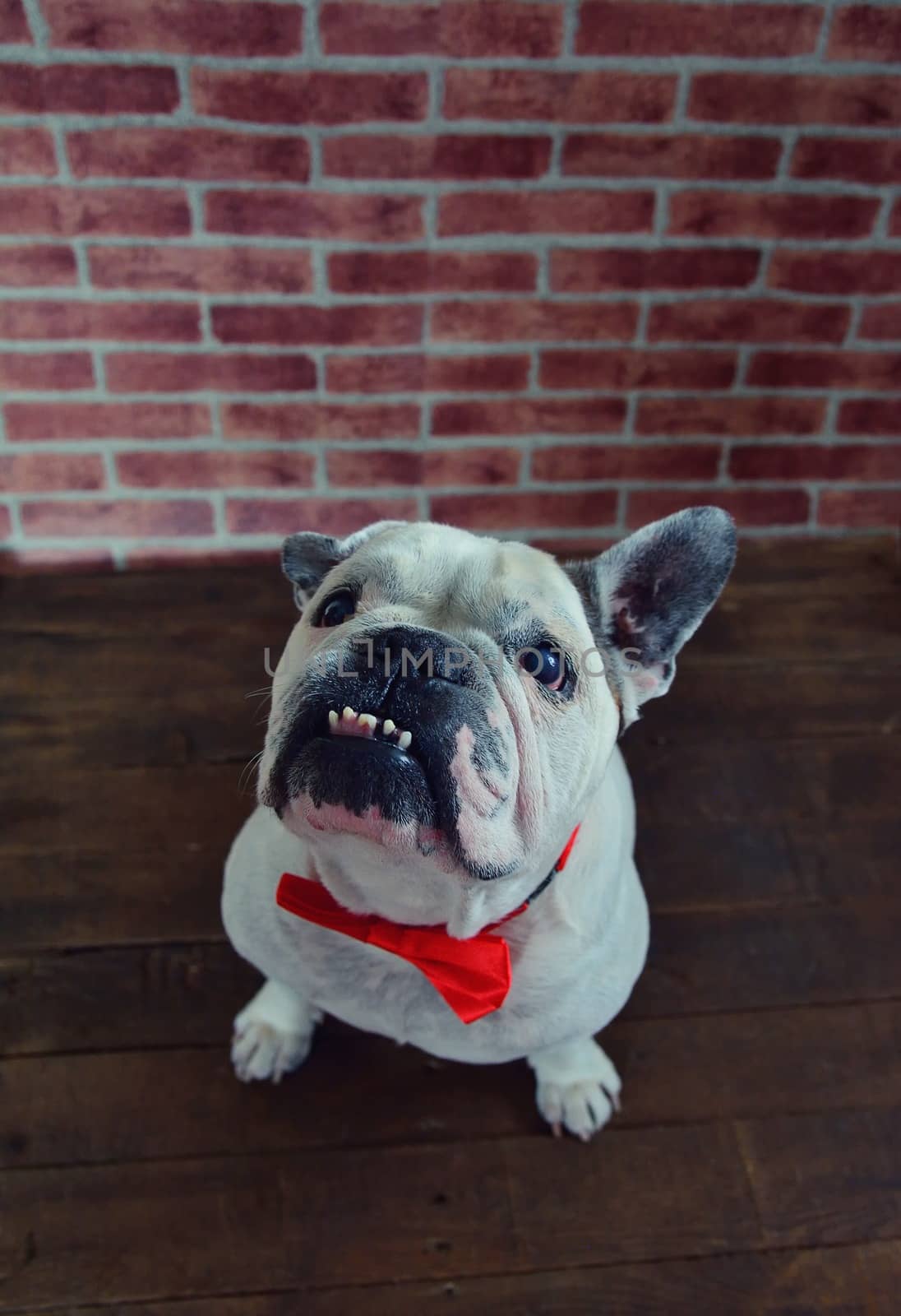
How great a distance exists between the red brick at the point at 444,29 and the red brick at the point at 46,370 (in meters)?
0.77

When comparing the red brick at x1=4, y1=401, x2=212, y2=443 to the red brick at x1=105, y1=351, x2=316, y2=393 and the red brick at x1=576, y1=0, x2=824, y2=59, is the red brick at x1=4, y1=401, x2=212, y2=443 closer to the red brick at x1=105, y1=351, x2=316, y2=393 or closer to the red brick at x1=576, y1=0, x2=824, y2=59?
the red brick at x1=105, y1=351, x2=316, y2=393

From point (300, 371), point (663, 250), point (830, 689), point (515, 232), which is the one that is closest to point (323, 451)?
point (300, 371)

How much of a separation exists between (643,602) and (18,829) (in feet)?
3.98

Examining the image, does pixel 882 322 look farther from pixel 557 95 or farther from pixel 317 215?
pixel 317 215

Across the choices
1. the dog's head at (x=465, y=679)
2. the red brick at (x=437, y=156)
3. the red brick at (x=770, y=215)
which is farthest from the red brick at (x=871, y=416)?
the dog's head at (x=465, y=679)

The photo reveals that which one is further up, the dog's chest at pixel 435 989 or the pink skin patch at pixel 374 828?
the pink skin patch at pixel 374 828

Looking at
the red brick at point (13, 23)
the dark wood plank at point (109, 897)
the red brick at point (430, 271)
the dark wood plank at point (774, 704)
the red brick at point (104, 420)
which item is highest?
the red brick at point (13, 23)

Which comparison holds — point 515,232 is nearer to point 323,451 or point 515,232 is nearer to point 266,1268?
point 323,451

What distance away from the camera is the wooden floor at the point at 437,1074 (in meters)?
1.45

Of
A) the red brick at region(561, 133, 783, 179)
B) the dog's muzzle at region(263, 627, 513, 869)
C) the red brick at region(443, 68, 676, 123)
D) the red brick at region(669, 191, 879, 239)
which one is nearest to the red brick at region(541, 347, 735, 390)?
the red brick at region(669, 191, 879, 239)

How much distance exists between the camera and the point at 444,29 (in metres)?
1.92

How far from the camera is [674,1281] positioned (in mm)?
1453

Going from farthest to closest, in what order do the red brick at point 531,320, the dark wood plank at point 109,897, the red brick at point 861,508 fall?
the red brick at point 861,508 < the red brick at point 531,320 < the dark wood plank at point 109,897

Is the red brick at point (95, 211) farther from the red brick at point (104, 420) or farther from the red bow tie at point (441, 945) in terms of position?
the red bow tie at point (441, 945)
